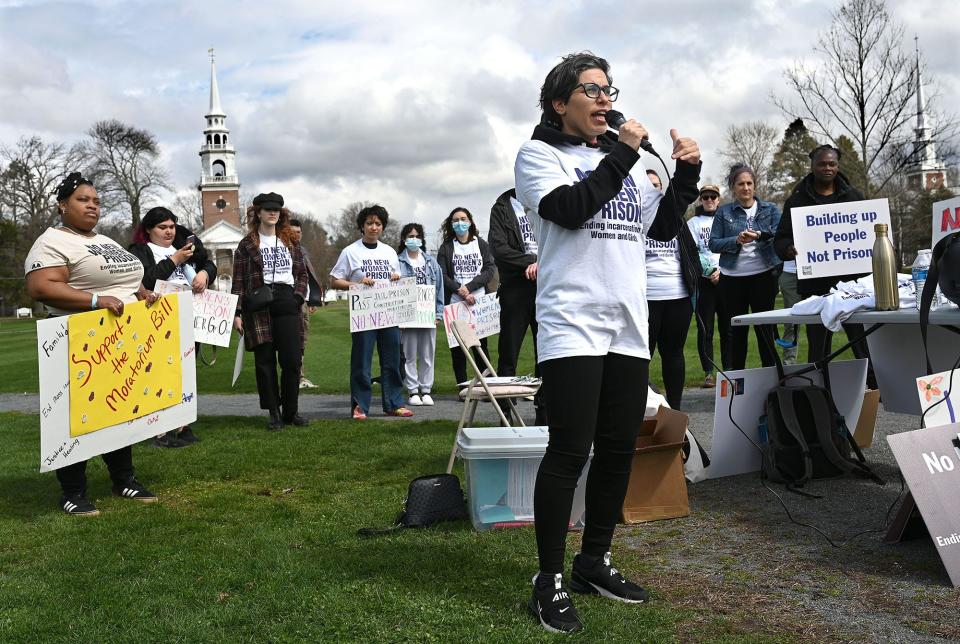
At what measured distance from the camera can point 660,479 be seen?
5.13 metres

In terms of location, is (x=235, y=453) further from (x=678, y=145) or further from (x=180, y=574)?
(x=678, y=145)

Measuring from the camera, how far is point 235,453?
7707 mm

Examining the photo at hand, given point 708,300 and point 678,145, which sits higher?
point 678,145

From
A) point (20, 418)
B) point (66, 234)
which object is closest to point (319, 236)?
point (20, 418)

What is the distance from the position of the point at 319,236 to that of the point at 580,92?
84.8 metres

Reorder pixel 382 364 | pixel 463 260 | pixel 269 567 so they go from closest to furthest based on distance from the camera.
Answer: pixel 269 567 < pixel 382 364 < pixel 463 260

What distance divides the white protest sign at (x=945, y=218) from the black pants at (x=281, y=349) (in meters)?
5.67

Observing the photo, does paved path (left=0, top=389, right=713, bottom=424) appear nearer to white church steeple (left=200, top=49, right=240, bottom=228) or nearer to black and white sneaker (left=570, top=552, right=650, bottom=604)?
black and white sneaker (left=570, top=552, right=650, bottom=604)

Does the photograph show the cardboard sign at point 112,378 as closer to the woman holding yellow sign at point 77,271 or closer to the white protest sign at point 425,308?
the woman holding yellow sign at point 77,271

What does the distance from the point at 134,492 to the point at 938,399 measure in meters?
4.82

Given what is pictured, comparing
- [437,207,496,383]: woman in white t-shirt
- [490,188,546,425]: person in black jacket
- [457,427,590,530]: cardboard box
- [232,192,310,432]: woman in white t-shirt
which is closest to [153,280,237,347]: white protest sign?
[232,192,310,432]: woman in white t-shirt

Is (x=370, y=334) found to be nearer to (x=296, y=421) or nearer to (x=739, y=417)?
(x=296, y=421)

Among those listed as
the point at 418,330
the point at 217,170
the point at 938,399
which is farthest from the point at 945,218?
the point at 217,170

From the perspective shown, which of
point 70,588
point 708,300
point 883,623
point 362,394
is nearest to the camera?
point 883,623
